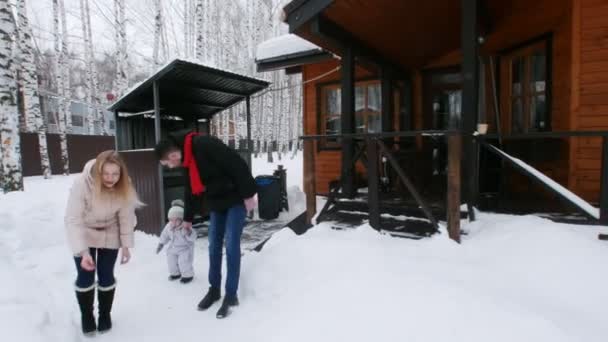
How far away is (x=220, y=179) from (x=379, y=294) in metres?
1.63

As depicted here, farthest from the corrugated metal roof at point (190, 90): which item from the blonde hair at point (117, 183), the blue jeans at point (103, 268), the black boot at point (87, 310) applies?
the black boot at point (87, 310)

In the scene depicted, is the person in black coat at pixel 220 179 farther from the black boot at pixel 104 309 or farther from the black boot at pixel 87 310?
the black boot at pixel 87 310

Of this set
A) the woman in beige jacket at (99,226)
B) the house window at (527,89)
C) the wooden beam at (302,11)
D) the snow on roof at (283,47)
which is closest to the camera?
the woman in beige jacket at (99,226)

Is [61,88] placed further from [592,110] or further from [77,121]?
[592,110]

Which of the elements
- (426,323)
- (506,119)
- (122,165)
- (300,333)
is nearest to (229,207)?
(122,165)

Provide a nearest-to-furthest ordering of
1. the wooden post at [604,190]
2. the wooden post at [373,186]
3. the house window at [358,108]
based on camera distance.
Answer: the wooden post at [604,190]
the wooden post at [373,186]
the house window at [358,108]

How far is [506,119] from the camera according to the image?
602cm

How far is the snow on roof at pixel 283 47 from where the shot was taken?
7645 millimetres

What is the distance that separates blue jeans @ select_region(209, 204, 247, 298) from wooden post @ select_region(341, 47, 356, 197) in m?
1.98

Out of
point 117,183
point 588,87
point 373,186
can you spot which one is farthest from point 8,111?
point 588,87

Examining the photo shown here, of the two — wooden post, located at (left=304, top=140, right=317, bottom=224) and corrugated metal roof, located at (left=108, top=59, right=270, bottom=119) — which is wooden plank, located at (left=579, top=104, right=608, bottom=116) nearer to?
wooden post, located at (left=304, top=140, right=317, bottom=224)

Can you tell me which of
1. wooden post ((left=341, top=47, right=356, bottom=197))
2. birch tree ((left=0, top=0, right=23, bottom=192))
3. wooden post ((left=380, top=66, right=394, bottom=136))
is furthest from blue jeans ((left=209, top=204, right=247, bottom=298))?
birch tree ((left=0, top=0, right=23, bottom=192))

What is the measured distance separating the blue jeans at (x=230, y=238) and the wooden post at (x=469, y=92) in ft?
8.21

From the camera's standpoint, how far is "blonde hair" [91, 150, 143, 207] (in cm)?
265
